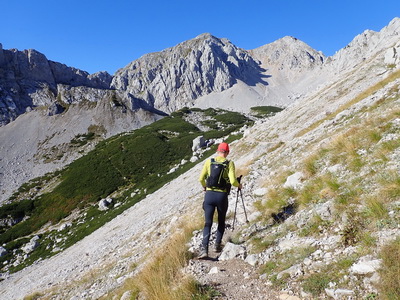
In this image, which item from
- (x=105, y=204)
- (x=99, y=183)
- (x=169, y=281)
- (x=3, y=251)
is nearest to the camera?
(x=169, y=281)

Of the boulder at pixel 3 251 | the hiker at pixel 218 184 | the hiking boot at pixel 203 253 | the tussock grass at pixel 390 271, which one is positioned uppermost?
the hiker at pixel 218 184

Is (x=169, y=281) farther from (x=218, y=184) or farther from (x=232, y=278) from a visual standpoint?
(x=218, y=184)

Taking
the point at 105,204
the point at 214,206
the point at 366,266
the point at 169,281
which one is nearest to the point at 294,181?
the point at 214,206

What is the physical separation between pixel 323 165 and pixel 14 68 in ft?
710

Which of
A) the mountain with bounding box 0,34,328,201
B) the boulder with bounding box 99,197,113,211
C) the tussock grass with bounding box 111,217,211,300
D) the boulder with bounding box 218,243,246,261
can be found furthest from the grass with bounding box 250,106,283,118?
the tussock grass with bounding box 111,217,211,300

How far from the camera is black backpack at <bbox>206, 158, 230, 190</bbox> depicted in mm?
7805

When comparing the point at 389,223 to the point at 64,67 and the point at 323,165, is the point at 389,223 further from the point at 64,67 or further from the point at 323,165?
the point at 64,67

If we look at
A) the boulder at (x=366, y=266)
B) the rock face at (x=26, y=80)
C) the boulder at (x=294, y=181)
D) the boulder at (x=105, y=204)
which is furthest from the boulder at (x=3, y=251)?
the rock face at (x=26, y=80)

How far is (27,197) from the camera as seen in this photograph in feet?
223

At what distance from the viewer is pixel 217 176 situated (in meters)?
7.79

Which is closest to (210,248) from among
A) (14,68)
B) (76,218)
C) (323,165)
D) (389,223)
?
(389,223)

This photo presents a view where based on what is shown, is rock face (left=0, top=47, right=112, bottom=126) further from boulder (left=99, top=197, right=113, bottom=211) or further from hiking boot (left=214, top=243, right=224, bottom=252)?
hiking boot (left=214, top=243, right=224, bottom=252)

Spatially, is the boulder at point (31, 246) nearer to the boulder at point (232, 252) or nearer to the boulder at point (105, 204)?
the boulder at point (105, 204)

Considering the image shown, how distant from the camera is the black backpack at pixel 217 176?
7805mm
